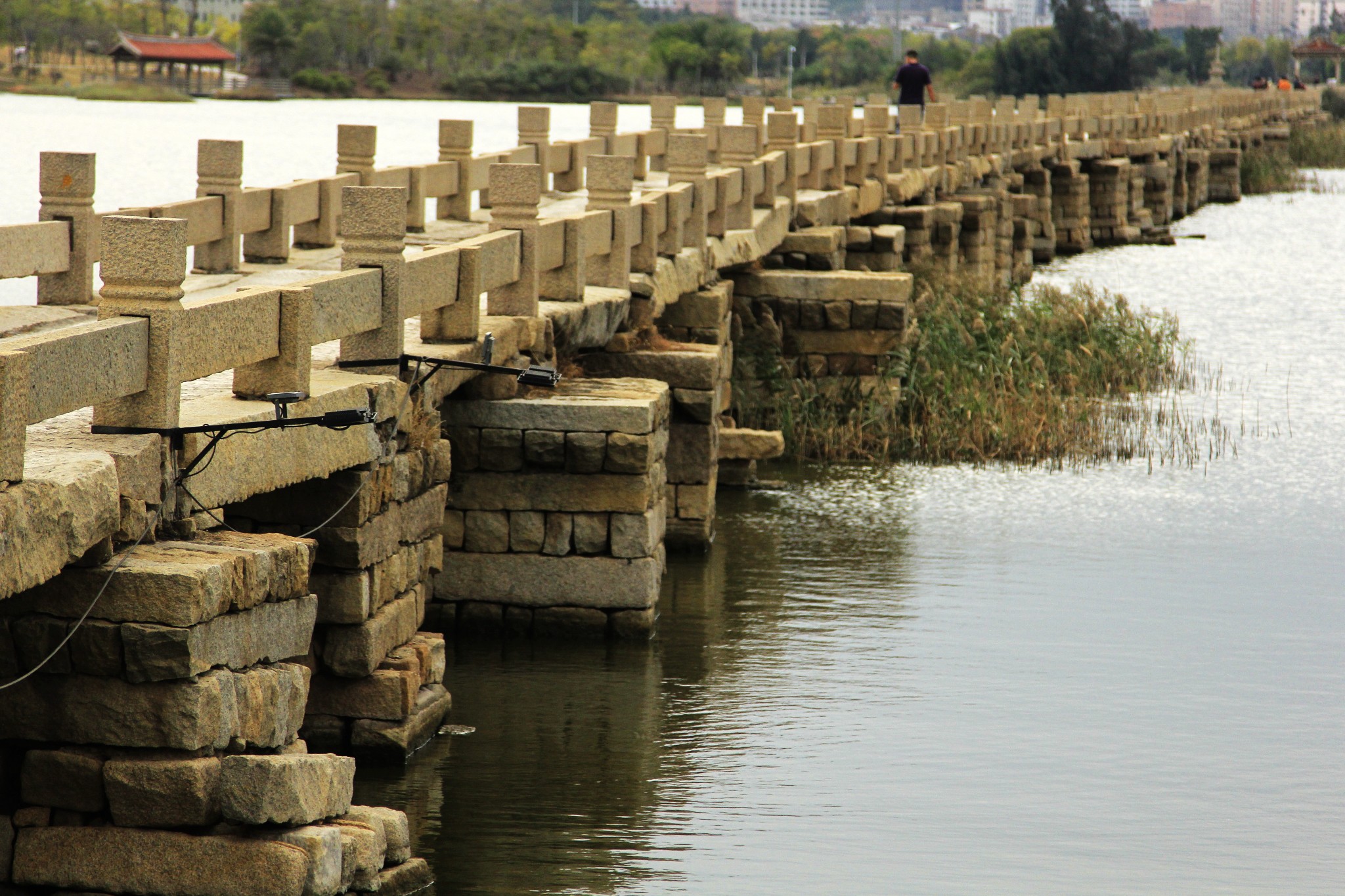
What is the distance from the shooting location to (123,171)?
36406mm

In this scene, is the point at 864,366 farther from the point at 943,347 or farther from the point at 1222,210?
the point at 1222,210

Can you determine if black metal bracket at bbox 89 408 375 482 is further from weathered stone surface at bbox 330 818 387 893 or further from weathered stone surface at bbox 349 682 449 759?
weathered stone surface at bbox 349 682 449 759

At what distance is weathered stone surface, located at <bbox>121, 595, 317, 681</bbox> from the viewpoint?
5527mm

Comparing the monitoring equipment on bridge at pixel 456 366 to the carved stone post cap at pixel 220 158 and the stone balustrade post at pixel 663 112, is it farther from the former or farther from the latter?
the stone balustrade post at pixel 663 112

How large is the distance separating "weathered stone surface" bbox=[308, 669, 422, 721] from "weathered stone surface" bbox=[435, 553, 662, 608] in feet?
5.92

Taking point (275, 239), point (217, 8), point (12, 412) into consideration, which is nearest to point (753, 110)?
point (275, 239)

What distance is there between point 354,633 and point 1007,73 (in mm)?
77456

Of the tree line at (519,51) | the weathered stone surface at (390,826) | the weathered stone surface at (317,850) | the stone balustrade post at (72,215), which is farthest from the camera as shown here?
the tree line at (519,51)

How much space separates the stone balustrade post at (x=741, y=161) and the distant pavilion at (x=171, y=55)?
216 feet

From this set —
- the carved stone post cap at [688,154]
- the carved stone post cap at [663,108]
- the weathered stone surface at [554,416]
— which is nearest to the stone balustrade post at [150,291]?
the weathered stone surface at [554,416]

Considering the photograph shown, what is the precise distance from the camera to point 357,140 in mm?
14070

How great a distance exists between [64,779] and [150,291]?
58.3 inches

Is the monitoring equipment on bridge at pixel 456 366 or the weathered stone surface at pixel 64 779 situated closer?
the weathered stone surface at pixel 64 779

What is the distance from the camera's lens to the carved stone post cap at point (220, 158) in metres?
11.3
